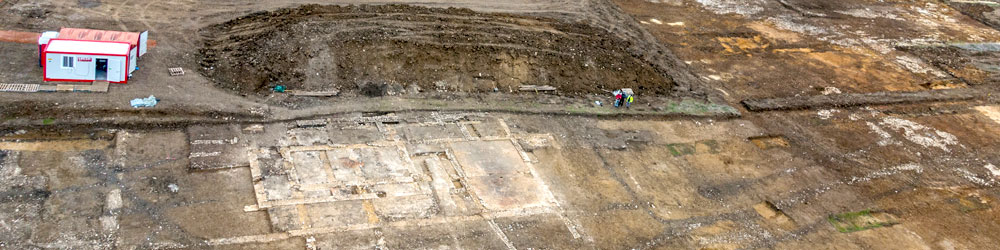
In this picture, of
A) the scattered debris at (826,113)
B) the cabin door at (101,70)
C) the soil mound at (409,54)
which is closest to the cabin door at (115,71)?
the cabin door at (101,70)

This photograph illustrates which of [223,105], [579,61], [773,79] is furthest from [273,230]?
[773,79]

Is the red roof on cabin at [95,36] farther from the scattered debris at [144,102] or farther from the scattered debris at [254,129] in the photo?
the scattered debris at [254,129]

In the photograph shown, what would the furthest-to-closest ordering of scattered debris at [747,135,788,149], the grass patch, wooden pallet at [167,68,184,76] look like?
1. scattered debris at [747,135,788,149]
2. wooden pallet at [167,68,184,76]
3. the grass patch

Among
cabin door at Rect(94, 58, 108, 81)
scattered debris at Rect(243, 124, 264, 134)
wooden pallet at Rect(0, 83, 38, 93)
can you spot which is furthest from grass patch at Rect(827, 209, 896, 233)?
wooden pallet at Rect(0, 83, 38, 93)

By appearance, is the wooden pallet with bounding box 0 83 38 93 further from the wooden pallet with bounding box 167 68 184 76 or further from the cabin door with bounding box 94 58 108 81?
the wooden pallet with bounding box 167 68 184 76

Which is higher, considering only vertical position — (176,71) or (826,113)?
(826,113)

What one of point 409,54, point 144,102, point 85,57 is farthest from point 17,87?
point 409,54

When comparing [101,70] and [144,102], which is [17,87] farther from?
[144,102]
